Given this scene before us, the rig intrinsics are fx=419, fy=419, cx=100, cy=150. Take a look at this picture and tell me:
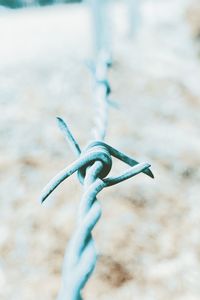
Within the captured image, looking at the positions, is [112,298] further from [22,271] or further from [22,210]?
[22,210]

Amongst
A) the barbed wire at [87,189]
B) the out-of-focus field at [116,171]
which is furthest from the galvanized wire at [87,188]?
the out-of-focus field at [116,171]

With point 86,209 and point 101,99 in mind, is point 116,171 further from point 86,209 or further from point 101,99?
point 86,209

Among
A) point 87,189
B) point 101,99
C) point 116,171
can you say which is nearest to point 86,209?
point 87,189

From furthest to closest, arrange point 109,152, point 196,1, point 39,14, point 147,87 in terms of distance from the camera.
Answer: point 39,14, point 196,1, point 147,87, point 109,152

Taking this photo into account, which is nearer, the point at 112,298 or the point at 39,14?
the point at 112,298

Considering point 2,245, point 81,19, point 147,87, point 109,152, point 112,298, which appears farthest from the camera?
point 81,19

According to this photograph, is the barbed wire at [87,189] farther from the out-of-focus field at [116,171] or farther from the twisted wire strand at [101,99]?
the out-of-focus field at [116,171]

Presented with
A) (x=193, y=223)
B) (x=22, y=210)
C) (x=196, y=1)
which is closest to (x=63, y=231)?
(x=22, y=210)

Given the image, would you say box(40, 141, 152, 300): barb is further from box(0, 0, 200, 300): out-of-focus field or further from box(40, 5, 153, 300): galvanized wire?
box(0, 0, 200, 300): out-of-focus field
